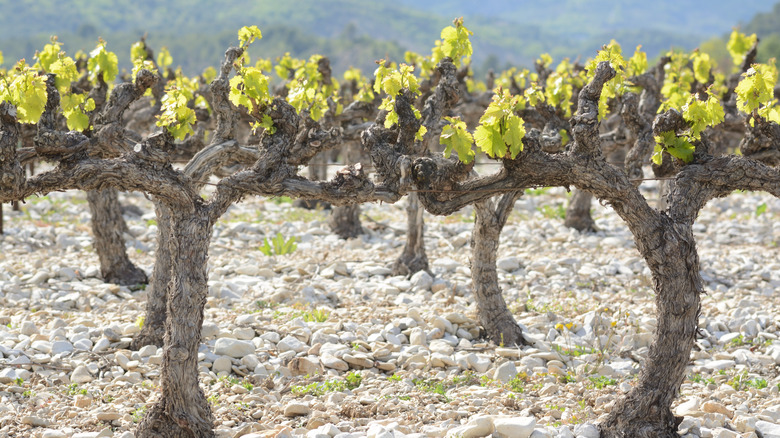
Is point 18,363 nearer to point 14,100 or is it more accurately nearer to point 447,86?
point 14,100

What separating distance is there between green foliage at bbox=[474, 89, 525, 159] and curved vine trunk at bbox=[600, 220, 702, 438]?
A: 1.15 m

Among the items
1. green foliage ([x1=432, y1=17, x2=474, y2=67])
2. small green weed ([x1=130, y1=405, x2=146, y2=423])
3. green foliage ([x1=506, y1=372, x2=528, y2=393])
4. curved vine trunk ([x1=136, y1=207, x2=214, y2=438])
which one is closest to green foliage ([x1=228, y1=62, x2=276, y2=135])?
curved vine trunk ([x1=136, y1=207, x2=214, y2=438])

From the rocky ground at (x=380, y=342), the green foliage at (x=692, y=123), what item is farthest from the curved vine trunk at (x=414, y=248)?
the green foliage at (x=692, y=123)

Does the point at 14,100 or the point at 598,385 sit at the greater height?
the point at 14,100

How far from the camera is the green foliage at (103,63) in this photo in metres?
7.82

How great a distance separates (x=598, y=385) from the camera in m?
6.59

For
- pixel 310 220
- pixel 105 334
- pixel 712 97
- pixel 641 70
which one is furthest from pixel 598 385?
pixel 310 220

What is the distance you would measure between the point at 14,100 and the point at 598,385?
5035 millimetres

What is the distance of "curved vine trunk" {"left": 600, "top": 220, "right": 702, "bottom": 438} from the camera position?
525cm

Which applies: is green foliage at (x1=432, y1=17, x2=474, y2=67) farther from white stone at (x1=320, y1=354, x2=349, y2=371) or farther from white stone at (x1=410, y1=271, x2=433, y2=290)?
white stone at (x1=410, y1=271, x2=433, y2=290)

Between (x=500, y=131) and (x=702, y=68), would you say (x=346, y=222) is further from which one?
(x=500, y=131)

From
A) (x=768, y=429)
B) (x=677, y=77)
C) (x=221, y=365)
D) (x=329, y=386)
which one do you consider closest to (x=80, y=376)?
(x=221, y=365)

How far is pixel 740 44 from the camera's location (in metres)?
12.3

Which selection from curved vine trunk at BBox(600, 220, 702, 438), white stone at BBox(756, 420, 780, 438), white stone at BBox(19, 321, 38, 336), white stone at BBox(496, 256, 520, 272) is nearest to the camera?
curved vine trunk at BBox(600, 220, 702, 438)
